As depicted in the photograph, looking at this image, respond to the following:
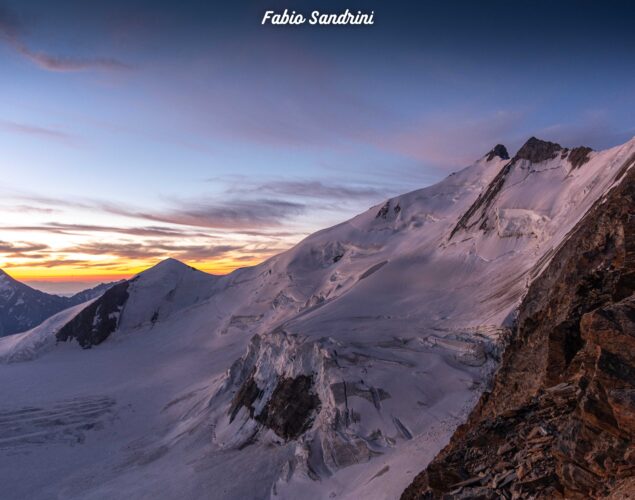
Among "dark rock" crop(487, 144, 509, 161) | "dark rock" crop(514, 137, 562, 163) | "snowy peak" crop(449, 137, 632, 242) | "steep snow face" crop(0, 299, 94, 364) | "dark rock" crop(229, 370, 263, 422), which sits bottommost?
"steep snow face" crop(0, 299, 94, 364)

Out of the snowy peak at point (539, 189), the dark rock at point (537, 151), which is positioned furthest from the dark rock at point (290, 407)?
the dark rock at point (537, 151)

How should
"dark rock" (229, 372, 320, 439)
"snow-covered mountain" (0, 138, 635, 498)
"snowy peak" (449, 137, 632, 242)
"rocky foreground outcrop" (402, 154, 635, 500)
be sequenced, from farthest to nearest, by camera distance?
"snowy peak" (449, 137, 632, 242) → "dark rock" (229, 372, 320, 439) → "snow-covered mountain" (0, 138, 635, 498) → "rocky foreground outcrop" (402, 154, 635, 500)

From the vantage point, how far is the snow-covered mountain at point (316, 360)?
109ft

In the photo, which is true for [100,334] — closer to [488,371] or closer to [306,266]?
[306,266]

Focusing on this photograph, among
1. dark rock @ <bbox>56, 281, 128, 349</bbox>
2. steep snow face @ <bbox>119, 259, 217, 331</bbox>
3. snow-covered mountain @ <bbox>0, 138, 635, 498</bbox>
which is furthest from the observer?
steep snow face @ <bbox>119, 259, 217, 331</bbox>

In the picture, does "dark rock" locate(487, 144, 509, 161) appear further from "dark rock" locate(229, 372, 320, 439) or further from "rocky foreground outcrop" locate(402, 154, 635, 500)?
"rocky foreground outcrop" locate(402, 154, 635, 500)

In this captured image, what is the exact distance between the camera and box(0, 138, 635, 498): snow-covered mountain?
33312mm

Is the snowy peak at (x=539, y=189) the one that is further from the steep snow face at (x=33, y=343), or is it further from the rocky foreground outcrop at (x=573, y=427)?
the steep snow face at (x=33, y=343)

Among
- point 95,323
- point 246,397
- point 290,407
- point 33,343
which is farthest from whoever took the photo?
point 95,323

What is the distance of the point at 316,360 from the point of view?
40750 mm

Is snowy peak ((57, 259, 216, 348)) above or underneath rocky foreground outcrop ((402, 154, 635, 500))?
underneath

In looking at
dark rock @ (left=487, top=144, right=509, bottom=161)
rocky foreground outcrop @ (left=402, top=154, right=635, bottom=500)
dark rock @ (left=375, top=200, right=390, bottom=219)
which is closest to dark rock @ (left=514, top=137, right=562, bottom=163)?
dark rock @ (left=487, top=144, right=509, bottom=161)

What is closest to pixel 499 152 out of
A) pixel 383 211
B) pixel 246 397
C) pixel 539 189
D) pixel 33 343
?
pixel 383 211

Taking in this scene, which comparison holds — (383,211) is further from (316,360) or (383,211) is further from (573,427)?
(573,427)
